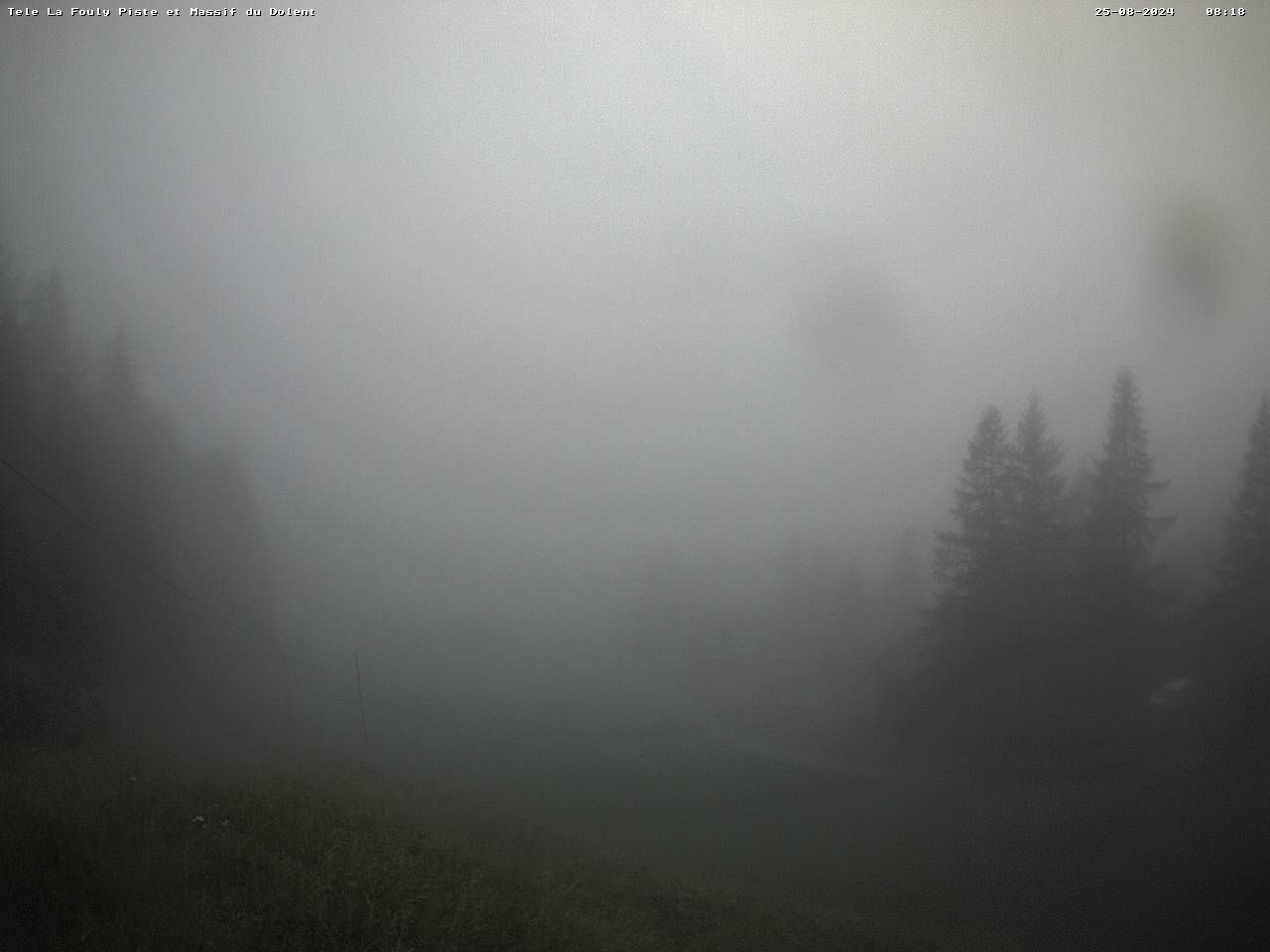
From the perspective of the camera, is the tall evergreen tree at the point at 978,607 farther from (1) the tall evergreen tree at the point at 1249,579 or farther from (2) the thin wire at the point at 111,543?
(2) the thin wire at the point at 111,543

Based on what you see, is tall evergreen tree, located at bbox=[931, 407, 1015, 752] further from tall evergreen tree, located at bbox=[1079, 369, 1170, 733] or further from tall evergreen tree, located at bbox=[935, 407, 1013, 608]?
tall evergreen tree, located at bbox=[1079, 369, 1170, 733]

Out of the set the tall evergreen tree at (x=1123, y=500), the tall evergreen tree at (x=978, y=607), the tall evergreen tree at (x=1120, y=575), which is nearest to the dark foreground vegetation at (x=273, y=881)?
the tall evergreen tree at (x=978, y=607)

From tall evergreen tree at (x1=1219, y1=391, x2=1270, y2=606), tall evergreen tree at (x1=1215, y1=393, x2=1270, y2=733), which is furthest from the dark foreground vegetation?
tall evergreen tree at (x1=1219, y1=391, x2=1270, y2=606)

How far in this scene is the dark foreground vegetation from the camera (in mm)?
5285

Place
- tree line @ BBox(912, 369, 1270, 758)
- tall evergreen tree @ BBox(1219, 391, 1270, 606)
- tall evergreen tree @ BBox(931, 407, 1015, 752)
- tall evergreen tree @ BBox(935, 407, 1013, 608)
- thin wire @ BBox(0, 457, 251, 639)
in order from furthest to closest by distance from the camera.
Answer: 1. tall evergreen tree @ BBox(1219, 391, 1270, 606)
2. tall evergreen tree @ BBox(935, 407, 1013, 608)
3. tall evergreen tree @ BBox(931, 407, 1015, 752)
4. thin wire @ BBox(0, 457, 251, 639)
5. tree line @ BBox(912, 369, 1270, 758)

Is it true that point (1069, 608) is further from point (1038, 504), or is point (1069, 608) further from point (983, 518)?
point (983, 518)

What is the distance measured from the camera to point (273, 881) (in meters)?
6.09

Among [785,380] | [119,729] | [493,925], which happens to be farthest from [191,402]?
[785,380]

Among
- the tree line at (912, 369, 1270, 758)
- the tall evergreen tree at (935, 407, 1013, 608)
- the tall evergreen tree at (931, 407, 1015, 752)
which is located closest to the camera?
the tree line at (912, 369, 1270, 758)

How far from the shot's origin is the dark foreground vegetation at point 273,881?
5.29 m

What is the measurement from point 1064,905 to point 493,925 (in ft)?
52.6

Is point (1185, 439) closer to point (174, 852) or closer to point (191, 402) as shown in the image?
point (174, 852)

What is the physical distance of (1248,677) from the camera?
20.1 meters

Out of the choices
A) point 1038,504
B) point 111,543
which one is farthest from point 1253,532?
point 111,543
